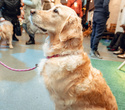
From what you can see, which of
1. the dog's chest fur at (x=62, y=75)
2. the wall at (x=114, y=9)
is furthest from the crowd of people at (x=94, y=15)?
the wall at (x=114, y=9)

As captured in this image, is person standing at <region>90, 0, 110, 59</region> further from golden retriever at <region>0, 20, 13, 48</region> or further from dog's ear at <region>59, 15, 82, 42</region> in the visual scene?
golden retriever at <region>0, 20, 13, 48</region>

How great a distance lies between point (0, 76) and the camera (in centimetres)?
182

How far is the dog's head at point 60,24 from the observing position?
Answer: 96cm

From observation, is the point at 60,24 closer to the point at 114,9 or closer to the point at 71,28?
the point at 71,28

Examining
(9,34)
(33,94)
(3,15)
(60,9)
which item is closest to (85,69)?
(60,9)

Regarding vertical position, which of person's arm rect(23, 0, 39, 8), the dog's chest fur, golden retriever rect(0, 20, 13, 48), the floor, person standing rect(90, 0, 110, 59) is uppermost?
person's arm rect(23, 0, 39, 8)

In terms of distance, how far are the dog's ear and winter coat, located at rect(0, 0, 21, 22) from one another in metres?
3.44

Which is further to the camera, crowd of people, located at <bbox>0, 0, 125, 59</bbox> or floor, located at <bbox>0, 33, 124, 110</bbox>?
crowd of people, located at <bbox>0, 0, 125, 59</bbox>

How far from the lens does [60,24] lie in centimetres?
106

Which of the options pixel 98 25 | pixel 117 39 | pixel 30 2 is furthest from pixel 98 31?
pixel 30 2

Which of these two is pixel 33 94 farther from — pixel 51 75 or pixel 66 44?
pixel 66 44

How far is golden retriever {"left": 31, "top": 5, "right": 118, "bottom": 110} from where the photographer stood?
0.87 metres

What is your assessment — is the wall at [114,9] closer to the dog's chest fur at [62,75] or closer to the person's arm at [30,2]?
the person's arm at [30,2]

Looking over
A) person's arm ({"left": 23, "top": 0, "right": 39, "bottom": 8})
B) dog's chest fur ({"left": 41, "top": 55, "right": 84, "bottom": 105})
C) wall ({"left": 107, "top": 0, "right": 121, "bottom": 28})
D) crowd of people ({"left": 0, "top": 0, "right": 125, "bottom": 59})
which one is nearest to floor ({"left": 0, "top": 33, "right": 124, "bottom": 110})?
dog's chest fur ({"left": 41, "top": 55, "right": 84, "bottom": 105})
